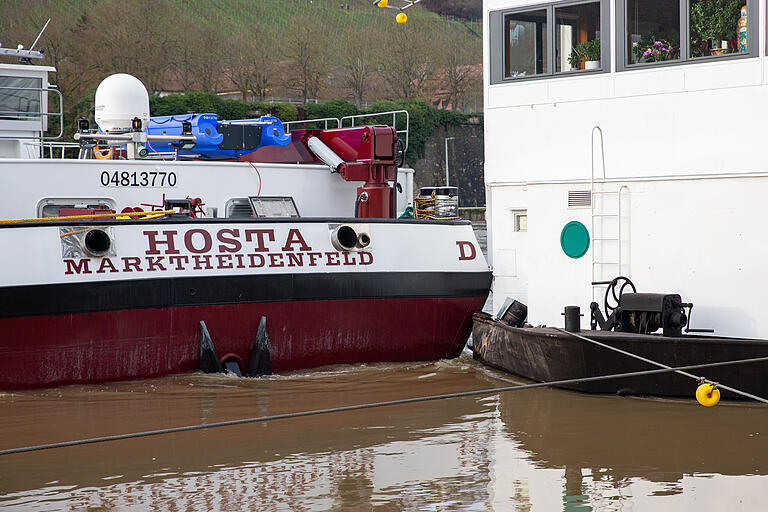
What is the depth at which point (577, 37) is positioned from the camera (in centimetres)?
938

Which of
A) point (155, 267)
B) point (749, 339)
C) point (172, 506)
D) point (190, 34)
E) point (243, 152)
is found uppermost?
point (190, 34)

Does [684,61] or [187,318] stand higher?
[684,61]

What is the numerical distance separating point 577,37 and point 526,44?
56 centimetres

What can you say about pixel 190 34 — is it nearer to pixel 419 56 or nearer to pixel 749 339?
pixel 419 56

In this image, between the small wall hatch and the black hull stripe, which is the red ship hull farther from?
the small wall hatch

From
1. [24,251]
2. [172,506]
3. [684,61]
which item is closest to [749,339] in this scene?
[684,61]

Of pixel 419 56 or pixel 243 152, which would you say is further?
pixel 419 56

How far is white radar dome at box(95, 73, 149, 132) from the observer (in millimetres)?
11875

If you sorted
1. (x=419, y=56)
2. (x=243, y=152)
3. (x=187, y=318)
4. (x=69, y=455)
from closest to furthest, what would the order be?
(x=69, y=455) < (x=187, y=318) < (x=243, y=152) < (x=419, y=56)

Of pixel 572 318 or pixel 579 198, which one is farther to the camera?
pixel 579 198

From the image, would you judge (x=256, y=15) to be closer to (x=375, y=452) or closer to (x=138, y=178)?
(x=138, y=178)

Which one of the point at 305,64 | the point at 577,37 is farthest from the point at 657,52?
the point at 305,64

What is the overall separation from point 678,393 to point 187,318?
4544 mm

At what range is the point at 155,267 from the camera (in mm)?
9484
